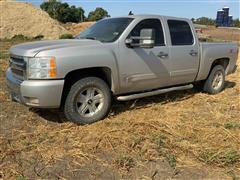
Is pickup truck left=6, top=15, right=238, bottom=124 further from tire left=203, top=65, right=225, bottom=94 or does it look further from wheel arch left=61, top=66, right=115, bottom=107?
tire left=203, top=65, right=225, bottom=94

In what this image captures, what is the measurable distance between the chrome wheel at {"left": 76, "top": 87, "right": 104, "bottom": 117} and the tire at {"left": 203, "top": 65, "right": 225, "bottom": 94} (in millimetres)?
3238

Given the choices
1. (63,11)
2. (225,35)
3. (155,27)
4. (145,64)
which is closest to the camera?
(145,64)

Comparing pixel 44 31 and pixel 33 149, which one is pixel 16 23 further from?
pixel 33 149

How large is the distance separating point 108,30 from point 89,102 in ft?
4.64

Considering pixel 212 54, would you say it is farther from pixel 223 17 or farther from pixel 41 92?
pixel 223 17

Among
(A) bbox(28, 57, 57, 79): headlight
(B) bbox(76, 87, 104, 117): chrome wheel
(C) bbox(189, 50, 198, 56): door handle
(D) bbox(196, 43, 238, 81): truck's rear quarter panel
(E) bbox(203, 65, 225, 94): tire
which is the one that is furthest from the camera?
(E) bbox(203, 65, 225, 94): tire

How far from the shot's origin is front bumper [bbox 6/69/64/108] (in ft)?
15.4

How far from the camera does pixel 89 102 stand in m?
5.29

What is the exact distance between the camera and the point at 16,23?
2792 cm

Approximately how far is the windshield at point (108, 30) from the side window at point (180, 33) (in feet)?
3.41

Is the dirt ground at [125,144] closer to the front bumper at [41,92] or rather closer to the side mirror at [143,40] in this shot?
the front bumper at [41,92]

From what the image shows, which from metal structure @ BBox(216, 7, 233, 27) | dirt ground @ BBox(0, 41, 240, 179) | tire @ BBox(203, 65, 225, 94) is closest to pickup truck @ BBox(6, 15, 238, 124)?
dirt ground @ BBox(0, 41, 240, 179)

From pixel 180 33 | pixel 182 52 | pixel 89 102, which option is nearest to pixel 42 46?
pixel 89 102

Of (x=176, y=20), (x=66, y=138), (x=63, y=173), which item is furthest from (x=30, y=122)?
(x=176, y=20)
